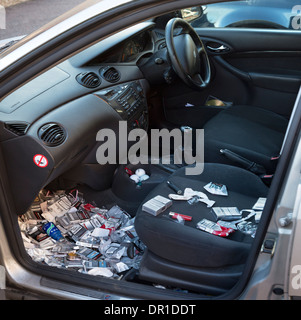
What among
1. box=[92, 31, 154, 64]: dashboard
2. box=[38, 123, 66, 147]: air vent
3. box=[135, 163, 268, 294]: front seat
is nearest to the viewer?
box=[135, 163, 268, 294]: front seat

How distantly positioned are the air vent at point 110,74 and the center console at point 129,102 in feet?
0.17

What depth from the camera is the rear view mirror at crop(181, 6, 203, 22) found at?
2.93 m

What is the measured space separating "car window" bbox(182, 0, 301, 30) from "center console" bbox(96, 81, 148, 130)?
726 millimetres

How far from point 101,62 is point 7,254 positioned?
1.24 metres

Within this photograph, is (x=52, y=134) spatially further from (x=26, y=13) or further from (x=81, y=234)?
(x=26, y=13)

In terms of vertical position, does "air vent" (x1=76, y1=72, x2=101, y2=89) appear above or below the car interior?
above

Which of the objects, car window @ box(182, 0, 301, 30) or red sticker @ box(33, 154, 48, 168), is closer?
red sticker @ box(33, 154, 48, 168)

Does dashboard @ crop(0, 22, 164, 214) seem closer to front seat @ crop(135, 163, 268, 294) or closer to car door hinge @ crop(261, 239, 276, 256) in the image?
front seat @ crop(135, 163, 268, 294)

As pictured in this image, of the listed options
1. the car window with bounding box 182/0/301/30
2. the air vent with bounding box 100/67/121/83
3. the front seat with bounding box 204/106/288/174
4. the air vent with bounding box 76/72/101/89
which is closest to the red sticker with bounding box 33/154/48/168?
the air vent with bounding box 76/72/101/89

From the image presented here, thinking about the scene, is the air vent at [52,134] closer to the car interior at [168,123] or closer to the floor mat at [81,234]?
the car interior at [168,123]

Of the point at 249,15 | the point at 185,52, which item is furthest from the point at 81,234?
the point at 249,15

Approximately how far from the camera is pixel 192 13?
297 cm

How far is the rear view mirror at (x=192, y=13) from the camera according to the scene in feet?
9.61
